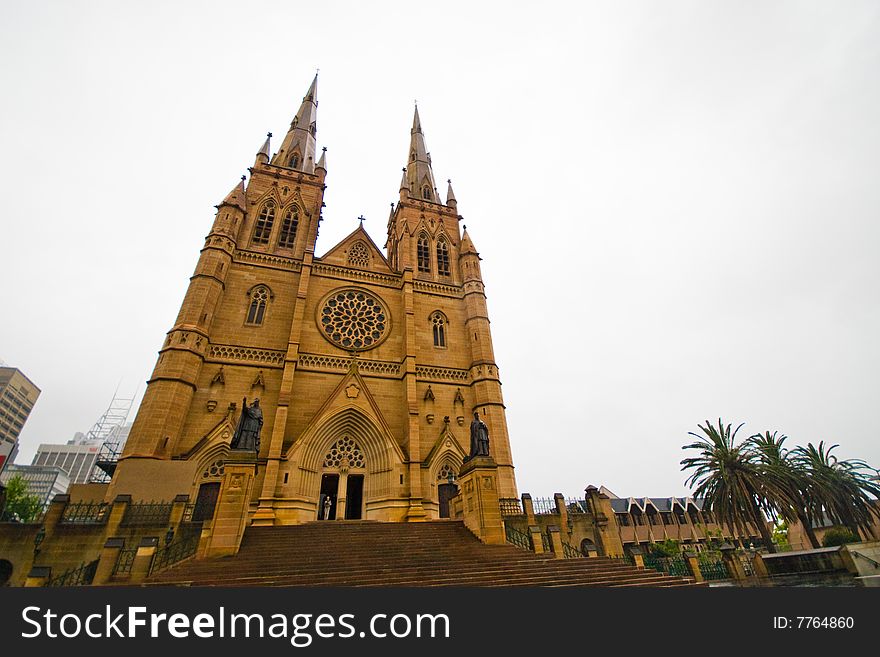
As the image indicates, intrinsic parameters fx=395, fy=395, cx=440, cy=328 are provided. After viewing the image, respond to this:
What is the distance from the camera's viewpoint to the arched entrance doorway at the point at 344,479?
61.0 feet

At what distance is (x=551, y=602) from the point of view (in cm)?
520

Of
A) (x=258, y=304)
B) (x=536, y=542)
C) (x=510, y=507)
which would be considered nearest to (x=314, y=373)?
(x=258, y=304)

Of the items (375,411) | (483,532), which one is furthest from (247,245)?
(483,532)

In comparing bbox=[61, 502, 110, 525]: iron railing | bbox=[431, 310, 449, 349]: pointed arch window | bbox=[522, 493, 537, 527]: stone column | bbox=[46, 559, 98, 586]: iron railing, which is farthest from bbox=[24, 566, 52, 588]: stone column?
bbox=[431, 310, 449, 349]: pointed arch window

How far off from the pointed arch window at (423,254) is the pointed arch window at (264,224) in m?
9.77

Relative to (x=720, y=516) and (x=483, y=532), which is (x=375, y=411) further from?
(x=720, y=516)

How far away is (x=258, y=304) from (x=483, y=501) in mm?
16183

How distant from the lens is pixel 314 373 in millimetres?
20484

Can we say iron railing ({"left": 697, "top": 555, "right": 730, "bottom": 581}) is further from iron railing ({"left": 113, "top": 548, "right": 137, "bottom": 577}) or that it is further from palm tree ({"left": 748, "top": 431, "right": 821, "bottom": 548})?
iron railing ({"left": 113, "top": 548, "right": 137, "bottom": 577})

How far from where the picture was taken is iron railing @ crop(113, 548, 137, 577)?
31.2ft

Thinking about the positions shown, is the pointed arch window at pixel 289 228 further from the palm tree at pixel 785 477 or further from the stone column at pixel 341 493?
the palm tree at pixel 785 477

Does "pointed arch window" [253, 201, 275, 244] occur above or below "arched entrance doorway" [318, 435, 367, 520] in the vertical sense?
above

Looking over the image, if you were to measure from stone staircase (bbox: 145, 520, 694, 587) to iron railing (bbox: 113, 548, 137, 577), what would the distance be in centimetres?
140

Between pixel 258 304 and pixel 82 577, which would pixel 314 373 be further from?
pixel 82 577
